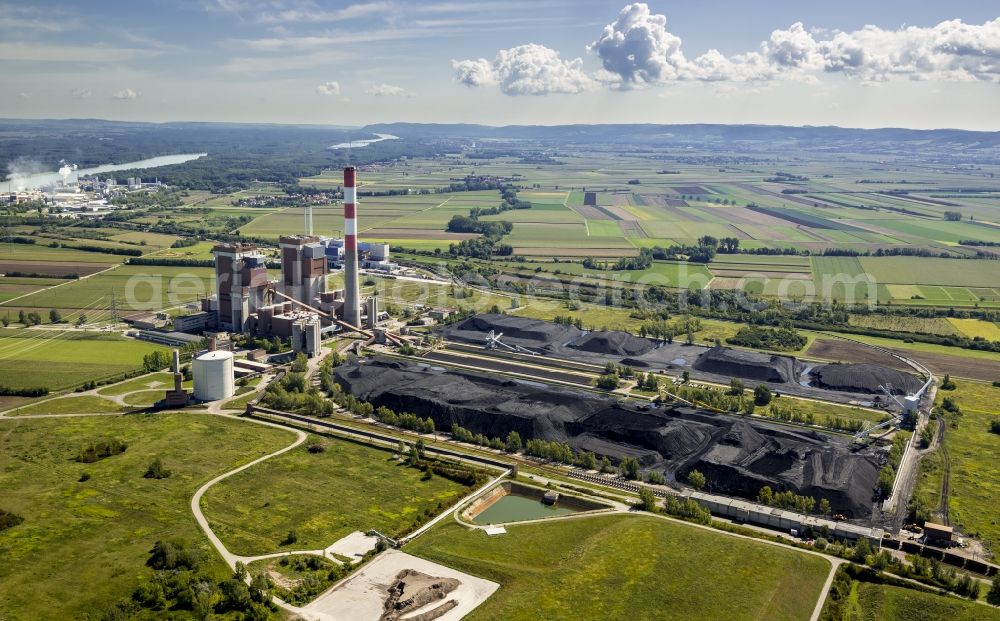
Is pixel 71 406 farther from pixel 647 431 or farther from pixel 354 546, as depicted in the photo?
pixel 647 431

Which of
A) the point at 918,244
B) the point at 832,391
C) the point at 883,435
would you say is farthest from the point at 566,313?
the point at 918,244

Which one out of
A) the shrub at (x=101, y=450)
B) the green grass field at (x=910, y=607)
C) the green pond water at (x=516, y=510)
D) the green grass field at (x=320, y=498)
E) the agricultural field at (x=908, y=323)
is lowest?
the green pond water at (x=516, y=510)

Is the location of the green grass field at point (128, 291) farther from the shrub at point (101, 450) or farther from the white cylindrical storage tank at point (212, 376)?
the shrub at point (101, 450)

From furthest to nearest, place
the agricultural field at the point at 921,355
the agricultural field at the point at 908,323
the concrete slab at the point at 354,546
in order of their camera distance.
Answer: the agricultural field at the point at 908,323 → the agricultural field at the point at 921,355 → the concrete slab at the point at 354,546

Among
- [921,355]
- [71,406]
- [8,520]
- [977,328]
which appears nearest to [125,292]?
[71,406]

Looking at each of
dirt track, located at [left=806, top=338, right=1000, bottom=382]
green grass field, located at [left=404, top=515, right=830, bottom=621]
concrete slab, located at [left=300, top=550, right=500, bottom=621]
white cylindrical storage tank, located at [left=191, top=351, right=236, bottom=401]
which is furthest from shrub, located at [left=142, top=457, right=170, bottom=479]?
dirt track, located at [left=806, top=338, right=1000, bottom=382]

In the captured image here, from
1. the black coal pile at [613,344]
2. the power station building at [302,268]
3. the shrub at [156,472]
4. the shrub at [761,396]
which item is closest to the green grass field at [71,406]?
the shrub at [156,472]

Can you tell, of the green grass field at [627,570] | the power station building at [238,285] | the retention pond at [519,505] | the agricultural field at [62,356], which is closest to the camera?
the green grass field at [627,570]
